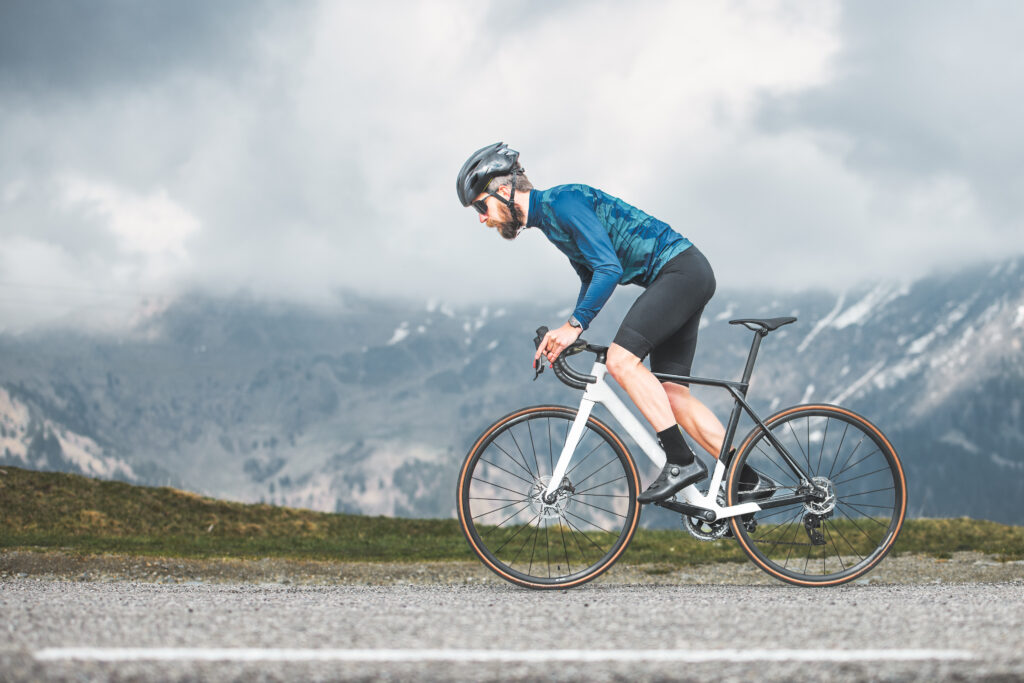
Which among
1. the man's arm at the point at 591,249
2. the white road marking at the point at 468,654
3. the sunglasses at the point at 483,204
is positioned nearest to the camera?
the white road marking at the point at 468,654

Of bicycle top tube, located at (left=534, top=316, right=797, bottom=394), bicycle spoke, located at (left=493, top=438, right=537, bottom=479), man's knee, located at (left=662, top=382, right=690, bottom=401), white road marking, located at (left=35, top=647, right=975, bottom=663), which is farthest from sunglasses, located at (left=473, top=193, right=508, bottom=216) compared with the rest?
white road marking, located at (left=35, top=647, right=975, bottom=663)

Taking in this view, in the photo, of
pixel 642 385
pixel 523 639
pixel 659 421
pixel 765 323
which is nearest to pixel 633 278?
pixel 642 385

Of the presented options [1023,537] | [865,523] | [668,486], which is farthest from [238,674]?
[1023,537]

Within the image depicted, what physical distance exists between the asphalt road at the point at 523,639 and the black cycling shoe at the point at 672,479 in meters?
0.83

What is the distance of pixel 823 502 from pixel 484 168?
12.3 ft

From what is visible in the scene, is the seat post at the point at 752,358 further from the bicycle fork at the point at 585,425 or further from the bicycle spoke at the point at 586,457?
the bicycle spoke at the point at 586,457

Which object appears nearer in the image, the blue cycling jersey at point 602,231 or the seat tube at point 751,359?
the blue cycling jersey at point 602,231

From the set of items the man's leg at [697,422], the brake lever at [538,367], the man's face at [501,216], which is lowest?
the man's leg at [697,422]

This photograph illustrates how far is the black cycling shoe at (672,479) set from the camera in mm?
6422

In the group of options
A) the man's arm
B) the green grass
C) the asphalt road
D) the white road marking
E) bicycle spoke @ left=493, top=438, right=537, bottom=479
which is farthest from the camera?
the green grass

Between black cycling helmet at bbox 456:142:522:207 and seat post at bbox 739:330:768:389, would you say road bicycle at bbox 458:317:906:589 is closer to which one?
seat post at bbox 739:330:768:389

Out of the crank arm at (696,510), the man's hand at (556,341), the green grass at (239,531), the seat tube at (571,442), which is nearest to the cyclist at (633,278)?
the man's hand at (556,341)

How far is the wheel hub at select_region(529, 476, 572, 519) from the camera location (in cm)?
669

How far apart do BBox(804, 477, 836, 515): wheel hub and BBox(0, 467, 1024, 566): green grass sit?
8.19m
